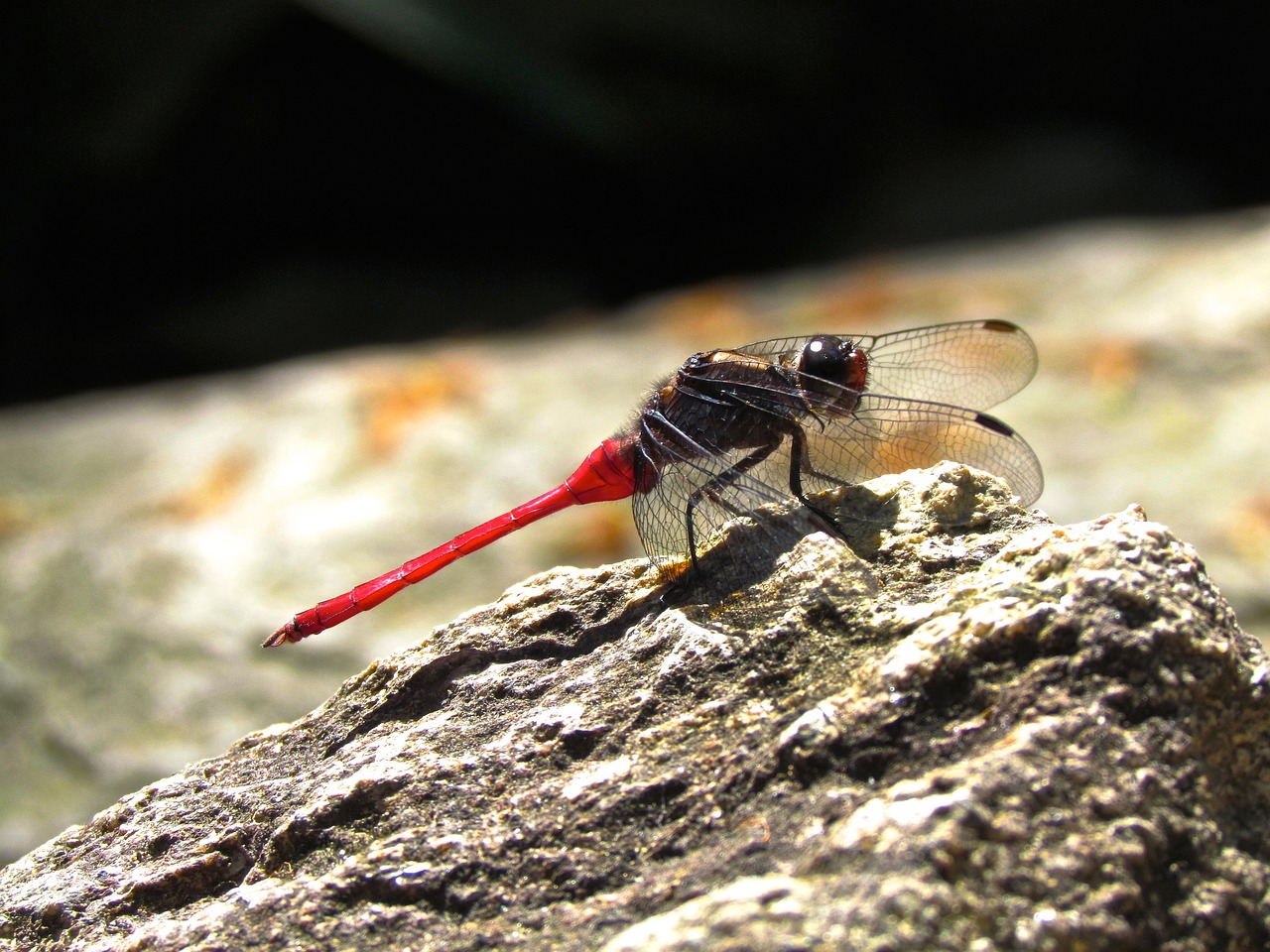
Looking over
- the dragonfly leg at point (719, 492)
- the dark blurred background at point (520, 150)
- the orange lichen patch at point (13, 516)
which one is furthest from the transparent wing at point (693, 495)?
the dark blurred background at point (520, 150)

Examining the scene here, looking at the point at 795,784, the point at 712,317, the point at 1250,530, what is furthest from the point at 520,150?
the point at 795,784

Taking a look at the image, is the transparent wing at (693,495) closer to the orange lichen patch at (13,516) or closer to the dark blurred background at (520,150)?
the orange lichen patch at (13,516)

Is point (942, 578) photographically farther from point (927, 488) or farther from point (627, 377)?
point (627, 377)

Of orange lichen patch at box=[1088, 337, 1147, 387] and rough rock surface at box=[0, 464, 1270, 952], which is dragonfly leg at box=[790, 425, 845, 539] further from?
orange lichen patch at box=[1088, 337, 1147, 387]

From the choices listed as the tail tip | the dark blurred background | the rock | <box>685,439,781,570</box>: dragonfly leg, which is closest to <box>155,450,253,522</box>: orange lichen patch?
the rock

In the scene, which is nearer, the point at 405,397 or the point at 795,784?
the point at 795,784

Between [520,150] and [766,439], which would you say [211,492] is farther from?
[520,150]
